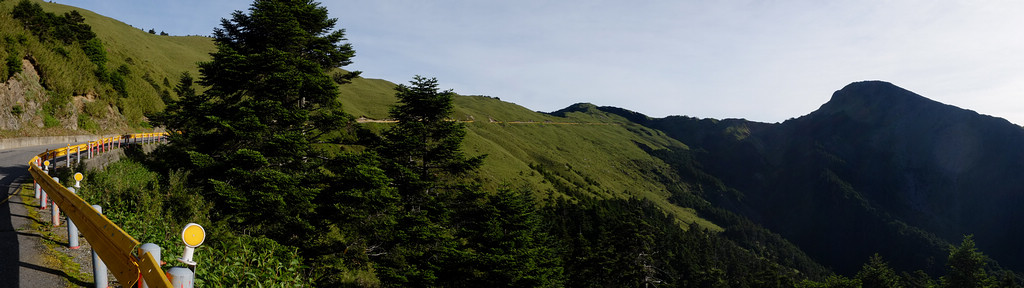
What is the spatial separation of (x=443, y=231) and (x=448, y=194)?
8.86 feet

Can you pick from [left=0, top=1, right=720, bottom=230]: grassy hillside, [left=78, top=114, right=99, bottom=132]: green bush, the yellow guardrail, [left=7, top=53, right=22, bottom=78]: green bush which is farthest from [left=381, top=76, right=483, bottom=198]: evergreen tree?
[left=78, top=114, right=99, bottom=132]: green bush

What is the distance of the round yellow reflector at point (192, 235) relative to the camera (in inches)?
162

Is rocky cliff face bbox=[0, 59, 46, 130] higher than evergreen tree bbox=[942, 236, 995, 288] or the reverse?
higher

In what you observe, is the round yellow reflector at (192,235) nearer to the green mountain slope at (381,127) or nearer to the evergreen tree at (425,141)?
the evergreen tree at (425,141)

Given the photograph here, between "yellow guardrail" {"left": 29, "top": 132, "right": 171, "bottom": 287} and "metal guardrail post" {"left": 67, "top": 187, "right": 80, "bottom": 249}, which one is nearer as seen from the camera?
"yellow guardrail" {"left": 29, "top": 132, "right": 171, "bottom": 287}

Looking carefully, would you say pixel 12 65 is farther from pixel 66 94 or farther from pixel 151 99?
pixel 151 99

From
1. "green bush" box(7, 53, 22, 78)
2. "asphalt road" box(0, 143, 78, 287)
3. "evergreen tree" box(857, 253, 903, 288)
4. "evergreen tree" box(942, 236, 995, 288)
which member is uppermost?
"green bush" box(7, 53, 22, 78)

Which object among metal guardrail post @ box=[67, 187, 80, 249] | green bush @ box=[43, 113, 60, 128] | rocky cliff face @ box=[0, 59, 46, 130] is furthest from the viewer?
green bush @ box=[43, 113, 60, 128]

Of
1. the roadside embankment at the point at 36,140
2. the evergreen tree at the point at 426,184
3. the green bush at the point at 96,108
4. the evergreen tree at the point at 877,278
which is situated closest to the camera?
the evergreen tree at the point at 426,184

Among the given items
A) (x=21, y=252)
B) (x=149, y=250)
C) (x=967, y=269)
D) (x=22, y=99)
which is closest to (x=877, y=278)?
(x=967, y=269)

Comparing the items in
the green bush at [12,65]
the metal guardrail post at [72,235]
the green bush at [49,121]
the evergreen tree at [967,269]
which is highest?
the green bush at [12,65]

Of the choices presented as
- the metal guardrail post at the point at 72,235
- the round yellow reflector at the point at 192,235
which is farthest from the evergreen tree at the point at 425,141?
the round yellow reflector at the point at 192,235

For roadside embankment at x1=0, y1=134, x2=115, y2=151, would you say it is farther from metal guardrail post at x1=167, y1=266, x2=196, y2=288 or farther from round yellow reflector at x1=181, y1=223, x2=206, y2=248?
metal guardrail post at x1=167, y1=266, x2=196, y2=288

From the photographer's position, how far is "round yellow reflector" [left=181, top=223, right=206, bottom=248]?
412cm
